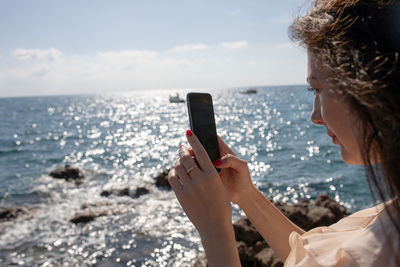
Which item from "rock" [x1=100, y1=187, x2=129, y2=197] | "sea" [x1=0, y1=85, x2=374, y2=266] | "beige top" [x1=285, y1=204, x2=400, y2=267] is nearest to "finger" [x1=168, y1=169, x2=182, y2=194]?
"beige top" [x1=285, y1=204, x2=400, y2=267]

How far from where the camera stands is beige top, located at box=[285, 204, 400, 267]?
1100 mm

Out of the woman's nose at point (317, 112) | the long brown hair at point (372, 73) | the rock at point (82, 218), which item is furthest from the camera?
the rock at point (82, 218)

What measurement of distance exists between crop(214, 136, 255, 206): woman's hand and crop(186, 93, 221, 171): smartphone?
0.08m

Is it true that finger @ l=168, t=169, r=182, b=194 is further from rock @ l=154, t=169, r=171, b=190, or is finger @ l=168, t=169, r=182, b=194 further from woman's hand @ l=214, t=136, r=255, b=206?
rock @ l=154, t=169, r=171, b=190

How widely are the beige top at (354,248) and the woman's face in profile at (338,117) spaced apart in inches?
10.2

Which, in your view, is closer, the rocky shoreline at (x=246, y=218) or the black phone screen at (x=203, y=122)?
the black phone screen at (x=203, y=122)

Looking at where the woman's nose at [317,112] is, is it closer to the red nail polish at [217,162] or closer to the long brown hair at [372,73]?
the long brown hair at [372,73]

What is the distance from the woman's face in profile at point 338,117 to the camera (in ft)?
4.06

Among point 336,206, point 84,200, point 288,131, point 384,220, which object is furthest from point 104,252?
point 288,131

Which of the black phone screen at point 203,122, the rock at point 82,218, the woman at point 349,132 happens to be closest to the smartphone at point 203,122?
the black phone screen at point 203,122

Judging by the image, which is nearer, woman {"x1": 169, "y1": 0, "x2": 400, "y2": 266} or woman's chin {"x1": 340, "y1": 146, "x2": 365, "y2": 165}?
woman {"x1": 169, "y1": 0, "x2": 400, "y2": 266}

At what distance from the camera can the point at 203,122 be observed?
1820 mm

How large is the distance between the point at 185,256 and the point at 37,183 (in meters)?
10.2

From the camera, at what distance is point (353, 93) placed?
110 centimetres
